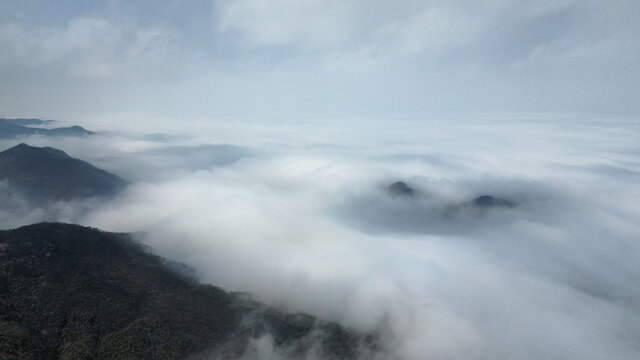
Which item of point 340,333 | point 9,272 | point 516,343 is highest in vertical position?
point 9,272

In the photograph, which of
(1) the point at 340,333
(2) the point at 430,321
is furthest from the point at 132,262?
(2) the point at 430,321

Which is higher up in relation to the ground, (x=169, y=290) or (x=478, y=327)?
(x=169, y=290)

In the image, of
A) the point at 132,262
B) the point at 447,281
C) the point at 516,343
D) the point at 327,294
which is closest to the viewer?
the point at 132,262

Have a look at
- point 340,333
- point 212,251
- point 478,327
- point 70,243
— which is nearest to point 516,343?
point 478,327

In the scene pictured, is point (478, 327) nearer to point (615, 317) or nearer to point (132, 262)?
point (615, 317)

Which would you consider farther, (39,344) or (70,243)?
(70,243)

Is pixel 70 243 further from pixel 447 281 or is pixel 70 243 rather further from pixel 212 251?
pixel 447 281

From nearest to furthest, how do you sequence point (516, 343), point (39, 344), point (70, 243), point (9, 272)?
point (39, 344) → point (9, 272) → point (70, 243) → point (516, 343)
